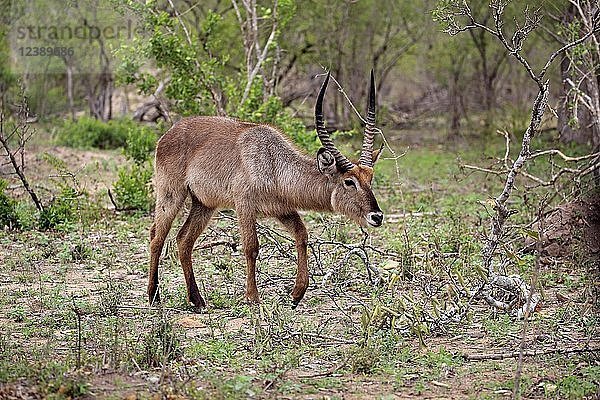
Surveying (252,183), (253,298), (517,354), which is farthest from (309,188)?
(517,354)

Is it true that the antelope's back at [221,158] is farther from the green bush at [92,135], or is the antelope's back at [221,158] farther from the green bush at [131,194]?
the green bush at [92,135]

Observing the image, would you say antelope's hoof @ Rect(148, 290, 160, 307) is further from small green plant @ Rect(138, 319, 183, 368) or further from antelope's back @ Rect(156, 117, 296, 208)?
small green plant @ Rect(138, 319, 183, 368)

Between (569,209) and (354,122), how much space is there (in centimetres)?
1226

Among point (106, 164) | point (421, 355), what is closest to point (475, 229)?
point (421, 355)

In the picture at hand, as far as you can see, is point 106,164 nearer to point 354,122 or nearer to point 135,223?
point 135,223

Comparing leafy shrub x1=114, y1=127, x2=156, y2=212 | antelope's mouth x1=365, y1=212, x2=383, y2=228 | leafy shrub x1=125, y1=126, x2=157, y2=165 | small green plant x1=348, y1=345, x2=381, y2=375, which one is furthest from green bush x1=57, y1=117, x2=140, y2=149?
small green plant x1=348, y1=345, x2=381, y2=375

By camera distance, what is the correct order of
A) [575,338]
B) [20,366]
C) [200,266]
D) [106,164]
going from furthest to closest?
[106,164], [200,266], [575,338], [20,366]

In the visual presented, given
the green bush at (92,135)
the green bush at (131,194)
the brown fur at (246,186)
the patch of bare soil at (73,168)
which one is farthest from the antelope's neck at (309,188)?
the green bush at (92,135)

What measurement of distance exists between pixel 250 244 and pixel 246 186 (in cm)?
49

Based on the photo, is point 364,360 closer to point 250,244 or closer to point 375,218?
point 375,218

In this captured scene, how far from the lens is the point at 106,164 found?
16.7 meters

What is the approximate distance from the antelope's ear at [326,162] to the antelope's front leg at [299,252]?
570mm

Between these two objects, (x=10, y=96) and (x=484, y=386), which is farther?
(x=10, y=96)

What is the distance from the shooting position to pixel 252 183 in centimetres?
775
